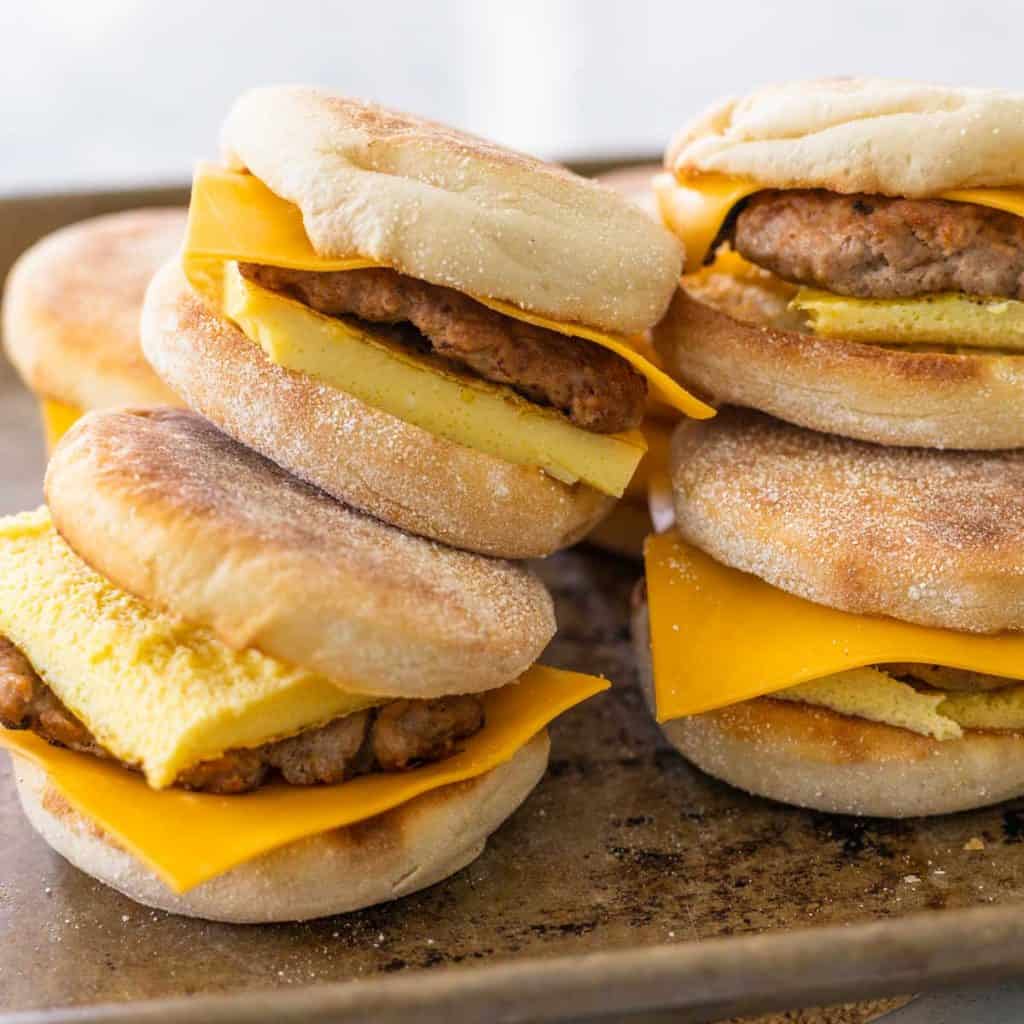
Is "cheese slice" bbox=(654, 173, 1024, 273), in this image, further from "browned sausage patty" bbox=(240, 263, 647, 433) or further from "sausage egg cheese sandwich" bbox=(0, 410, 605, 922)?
"sausage egg cheese sandwich" bbox=(0, 410, 605, 922)

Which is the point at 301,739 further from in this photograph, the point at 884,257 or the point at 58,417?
the point at 58,417

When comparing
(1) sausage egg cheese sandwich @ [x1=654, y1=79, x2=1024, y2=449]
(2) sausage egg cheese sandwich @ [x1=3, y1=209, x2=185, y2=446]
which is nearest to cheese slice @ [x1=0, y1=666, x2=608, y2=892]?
(1) sausage egg cheese sandwich @ [x1=654, y1=79, x2=1024, y2=449]

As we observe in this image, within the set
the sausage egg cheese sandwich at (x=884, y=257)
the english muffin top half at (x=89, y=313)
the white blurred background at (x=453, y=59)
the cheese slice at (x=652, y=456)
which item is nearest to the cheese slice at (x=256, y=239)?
the sausage egg cheese sandwich at (x=884, y=257)

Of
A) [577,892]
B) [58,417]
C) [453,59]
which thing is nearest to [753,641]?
[577,892]

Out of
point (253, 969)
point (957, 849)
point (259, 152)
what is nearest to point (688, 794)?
point (957, 849)

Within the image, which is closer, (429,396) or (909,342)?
(429,396)

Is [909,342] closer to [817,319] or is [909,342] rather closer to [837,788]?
[817,319]
